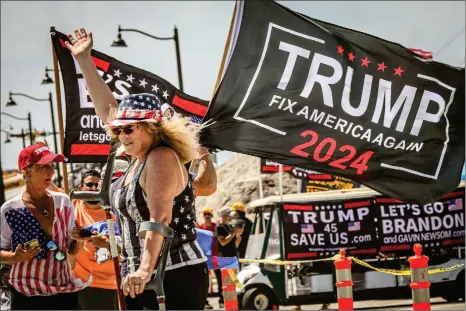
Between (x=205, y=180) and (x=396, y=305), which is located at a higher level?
(x=205, y=180)

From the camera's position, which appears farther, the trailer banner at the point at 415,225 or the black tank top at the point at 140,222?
the trailer banner at the point at 415,225

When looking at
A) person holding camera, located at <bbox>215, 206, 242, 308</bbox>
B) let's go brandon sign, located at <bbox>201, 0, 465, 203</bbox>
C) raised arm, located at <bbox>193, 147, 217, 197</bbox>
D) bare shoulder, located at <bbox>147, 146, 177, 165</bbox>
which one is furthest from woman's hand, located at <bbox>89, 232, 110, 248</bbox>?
person holding camera, located at <bbox>215, 206, 242, 308</bbox>

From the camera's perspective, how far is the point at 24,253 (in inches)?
263

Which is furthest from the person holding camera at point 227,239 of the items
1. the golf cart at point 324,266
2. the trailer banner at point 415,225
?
the trailer banner at point 415,225

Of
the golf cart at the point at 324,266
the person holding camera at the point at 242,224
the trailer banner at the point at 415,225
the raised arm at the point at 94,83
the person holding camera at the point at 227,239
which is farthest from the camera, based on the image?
the person holding camera at the point at 242,224

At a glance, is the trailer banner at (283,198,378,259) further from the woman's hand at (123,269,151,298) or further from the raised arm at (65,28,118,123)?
the woman's hand at (123,269,151,298)

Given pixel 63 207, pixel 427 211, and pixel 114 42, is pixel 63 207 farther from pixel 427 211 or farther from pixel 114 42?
pixel 114 42

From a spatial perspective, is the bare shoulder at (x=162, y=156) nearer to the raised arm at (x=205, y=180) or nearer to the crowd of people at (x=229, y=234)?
the raised arm at (x=205, y=180)

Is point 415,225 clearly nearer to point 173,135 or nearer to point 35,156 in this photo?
point 35,156

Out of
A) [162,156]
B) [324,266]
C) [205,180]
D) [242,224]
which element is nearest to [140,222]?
[162,156]

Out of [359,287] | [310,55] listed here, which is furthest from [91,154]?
[359,287]

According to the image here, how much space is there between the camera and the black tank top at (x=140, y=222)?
5.13 meters

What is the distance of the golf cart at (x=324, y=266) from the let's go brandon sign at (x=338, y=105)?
755cm

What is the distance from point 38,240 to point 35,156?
0.57 m
